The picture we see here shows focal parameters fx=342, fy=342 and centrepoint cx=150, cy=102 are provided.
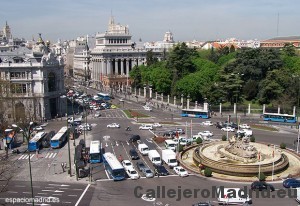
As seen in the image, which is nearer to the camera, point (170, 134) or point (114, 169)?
point (114, 169)

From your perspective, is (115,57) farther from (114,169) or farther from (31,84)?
(114,169)

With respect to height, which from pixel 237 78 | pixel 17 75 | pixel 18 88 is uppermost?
pixel 17 75

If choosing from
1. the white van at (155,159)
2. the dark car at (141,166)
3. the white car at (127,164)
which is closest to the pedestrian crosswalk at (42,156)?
A: the white car at (127,164)

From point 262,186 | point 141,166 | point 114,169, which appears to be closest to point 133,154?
point 141,166

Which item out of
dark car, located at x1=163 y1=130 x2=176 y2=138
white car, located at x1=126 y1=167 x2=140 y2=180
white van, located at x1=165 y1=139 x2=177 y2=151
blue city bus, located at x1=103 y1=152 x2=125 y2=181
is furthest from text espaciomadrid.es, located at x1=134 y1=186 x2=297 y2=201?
dark car, located at x1=163 y1=130 x2=176 y2=138

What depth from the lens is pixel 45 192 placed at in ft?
123

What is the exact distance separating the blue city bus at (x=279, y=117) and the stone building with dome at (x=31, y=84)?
47.6 metres

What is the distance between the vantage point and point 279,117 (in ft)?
242

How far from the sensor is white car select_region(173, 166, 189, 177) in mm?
41459

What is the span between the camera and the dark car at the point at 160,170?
42.0m

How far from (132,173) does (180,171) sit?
5.90m

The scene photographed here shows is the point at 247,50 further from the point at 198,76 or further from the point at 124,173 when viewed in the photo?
the point at 124,173

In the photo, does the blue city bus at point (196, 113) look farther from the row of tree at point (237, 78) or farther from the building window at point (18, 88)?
the building window at point (18, 88)

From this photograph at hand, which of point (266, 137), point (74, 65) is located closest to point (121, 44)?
point (74, 65)
